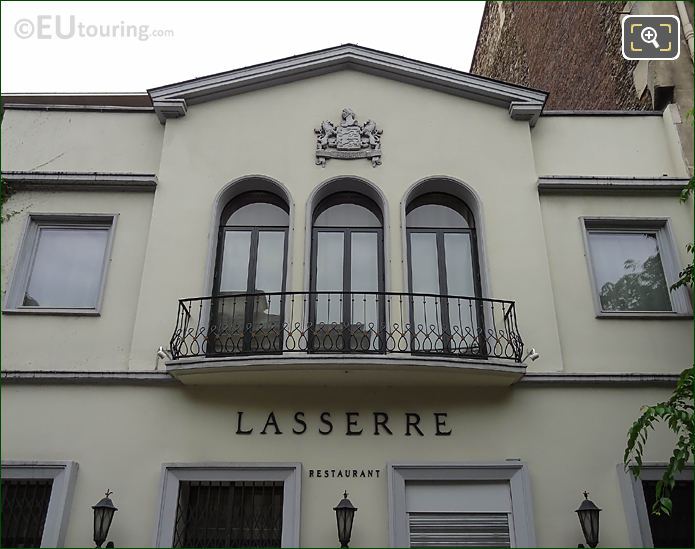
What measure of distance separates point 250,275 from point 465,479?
14.3 feet

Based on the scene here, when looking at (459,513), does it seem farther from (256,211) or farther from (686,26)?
(686,26)

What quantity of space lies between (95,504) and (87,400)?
4.58 ft

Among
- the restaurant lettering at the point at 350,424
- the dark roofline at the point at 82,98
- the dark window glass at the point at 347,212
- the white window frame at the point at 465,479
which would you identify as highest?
the dark roofline at the point at 82,98

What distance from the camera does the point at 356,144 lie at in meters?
10.8

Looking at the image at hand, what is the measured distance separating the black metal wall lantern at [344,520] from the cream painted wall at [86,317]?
3.29 m

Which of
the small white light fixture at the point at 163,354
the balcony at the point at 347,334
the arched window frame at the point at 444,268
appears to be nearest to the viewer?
the balcony at the point at 347,334

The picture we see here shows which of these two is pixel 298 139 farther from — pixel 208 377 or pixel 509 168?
pixel 208 377

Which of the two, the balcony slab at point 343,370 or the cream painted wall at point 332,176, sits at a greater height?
the cream painted wall at point 332,176

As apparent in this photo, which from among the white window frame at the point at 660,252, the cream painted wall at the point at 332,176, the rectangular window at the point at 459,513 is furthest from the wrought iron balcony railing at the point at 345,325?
the rectangular window at the point at 459,513

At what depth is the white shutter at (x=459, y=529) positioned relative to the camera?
8477mm

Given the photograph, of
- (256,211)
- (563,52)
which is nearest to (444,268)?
(256,211)

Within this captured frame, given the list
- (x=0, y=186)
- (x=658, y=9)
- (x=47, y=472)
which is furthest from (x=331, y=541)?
(x=658, y=9)

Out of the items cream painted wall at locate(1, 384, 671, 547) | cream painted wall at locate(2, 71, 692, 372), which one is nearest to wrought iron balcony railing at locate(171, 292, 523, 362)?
cream painted wall at locate(2, 71, 692, 372)

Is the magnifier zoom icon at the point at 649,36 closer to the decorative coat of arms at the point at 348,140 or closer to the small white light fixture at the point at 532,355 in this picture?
the decorative coat of arms at the point at 348,140
